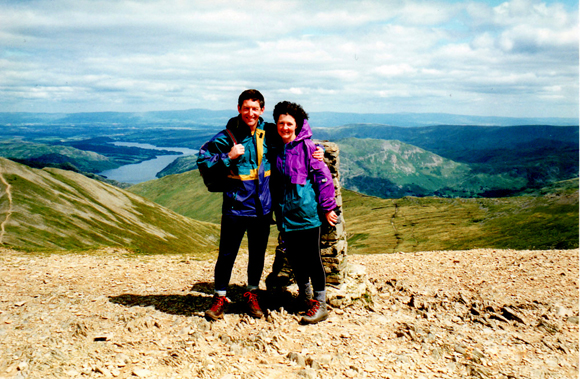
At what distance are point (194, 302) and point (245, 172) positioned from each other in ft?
17.8

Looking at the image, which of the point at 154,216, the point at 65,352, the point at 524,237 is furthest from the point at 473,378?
the point at 154,216

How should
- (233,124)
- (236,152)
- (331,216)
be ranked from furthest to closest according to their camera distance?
(331,216), (233,124), (236,152)

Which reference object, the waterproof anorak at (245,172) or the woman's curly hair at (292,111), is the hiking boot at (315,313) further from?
the woman's curly hair at (292,111)

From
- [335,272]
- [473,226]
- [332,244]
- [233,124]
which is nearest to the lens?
[233,124]

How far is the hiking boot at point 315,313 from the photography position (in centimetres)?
1037

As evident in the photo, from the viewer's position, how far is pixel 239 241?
9898 mm

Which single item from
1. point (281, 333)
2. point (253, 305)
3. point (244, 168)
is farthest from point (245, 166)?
point (281, 333)

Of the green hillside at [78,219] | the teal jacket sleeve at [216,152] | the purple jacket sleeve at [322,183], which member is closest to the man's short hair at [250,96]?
the teal jacket sleeve at [216,152]

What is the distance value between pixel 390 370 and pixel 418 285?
7039 millimetres

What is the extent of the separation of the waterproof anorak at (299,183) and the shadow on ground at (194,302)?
3272 millimetres

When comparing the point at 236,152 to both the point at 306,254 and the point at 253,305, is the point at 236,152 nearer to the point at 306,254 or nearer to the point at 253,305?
the point at 306,254

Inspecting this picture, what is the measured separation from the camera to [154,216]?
424 feet

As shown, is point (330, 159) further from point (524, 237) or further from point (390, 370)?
point (524, 237)

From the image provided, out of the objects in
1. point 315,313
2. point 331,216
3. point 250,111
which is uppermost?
point 250,111
